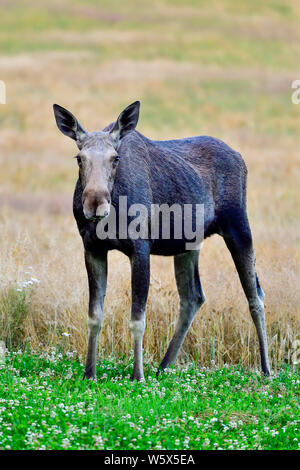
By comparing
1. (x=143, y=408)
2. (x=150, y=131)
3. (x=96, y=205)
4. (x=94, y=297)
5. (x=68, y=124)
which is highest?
(x=150, y=131)

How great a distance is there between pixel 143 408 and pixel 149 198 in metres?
2.34

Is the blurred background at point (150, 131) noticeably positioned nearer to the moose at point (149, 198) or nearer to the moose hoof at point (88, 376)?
the moose at point (149, 198)

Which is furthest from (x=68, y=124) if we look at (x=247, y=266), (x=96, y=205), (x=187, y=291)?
(x=247, y=266)

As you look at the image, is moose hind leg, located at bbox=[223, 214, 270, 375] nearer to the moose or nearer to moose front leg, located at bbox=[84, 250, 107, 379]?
the moose

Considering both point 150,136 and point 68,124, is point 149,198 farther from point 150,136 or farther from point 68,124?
point 150,136

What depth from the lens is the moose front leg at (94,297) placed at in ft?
29.3

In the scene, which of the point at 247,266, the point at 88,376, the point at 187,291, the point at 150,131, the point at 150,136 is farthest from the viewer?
the point at 150,131

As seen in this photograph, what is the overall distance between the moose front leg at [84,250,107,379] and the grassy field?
200mm

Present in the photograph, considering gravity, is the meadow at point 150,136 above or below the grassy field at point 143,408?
above

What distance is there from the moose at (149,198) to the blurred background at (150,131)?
736mm

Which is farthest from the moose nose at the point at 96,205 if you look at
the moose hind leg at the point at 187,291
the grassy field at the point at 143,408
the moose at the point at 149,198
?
the moose hind leg at the point at 187,291

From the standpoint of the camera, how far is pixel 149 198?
9008 mm

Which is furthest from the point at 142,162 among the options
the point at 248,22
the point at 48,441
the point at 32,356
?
the point at 248,22

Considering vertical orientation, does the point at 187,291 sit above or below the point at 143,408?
above
